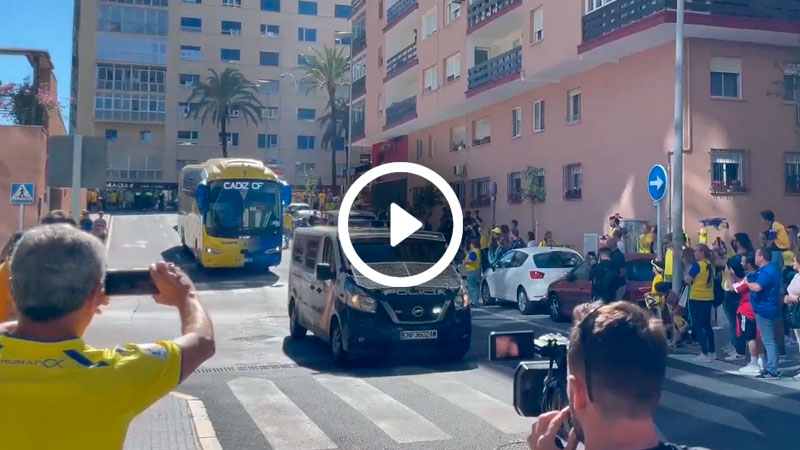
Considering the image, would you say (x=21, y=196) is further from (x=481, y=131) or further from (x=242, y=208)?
(x=481, y=131)

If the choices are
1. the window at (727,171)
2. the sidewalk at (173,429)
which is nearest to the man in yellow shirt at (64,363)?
the sidewalk at (173,429)

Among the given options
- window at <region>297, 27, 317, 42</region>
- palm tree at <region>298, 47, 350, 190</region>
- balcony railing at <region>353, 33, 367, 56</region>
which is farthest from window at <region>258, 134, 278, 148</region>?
balcony railing at <region>353, 33, 367, 56</region>

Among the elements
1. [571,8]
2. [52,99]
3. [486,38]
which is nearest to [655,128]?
[571,8]

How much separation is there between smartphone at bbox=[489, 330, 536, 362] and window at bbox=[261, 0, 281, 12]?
6044 centimetres

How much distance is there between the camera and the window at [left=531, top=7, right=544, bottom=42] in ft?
80.6

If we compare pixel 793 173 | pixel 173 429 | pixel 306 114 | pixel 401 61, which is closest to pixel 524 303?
pixel 793 173

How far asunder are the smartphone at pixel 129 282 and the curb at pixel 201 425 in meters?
4.80

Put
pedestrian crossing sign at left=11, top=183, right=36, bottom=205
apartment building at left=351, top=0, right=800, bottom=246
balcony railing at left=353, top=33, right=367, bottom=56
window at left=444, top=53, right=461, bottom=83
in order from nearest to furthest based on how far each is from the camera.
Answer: pedestrian crossing sign at left=11, top=183, right=36, bottom=205, apartment building at left=351, top=0, right=800, bottom=246, window at left=444, top=53, right=461, bottom=83, balcony railing at left=353, top=33, right=367, bottom=56

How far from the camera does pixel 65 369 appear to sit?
232cm

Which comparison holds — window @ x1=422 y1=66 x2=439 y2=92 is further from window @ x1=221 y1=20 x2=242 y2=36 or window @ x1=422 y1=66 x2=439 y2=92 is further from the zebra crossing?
window @ x1=221 y1=20 x2=242 y2=36

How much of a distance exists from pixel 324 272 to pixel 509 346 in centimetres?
928

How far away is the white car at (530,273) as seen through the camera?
17203 millimetres

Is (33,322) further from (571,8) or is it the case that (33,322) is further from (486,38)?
(486,38)
